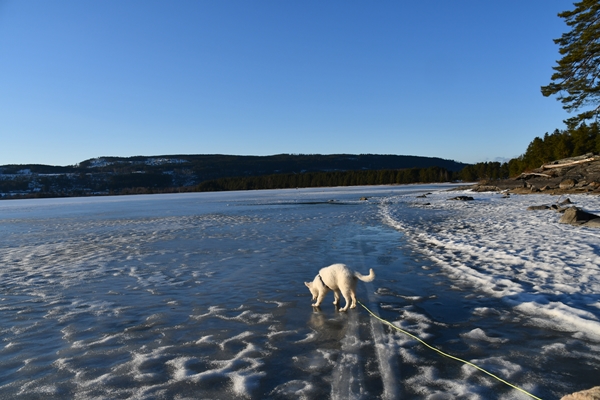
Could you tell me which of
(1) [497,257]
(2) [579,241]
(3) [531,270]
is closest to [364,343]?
(3) [531,270]

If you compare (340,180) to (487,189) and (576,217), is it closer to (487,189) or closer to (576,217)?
(487,189)

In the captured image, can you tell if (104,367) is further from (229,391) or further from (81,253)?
(81,253)

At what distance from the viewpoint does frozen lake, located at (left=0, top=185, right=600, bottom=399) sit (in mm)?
4625

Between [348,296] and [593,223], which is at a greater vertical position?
[593,223]

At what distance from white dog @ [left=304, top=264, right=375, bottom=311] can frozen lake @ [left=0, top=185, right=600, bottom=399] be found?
0.30 meters

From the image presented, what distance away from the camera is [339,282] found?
274 inches

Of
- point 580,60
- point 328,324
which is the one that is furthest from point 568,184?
point 328,324

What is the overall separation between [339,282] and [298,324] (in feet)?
3.47

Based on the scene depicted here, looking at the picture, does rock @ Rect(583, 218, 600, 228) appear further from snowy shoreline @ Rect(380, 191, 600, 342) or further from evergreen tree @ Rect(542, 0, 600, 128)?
evergreen tree @ Rect(542, 0, 600, 128)

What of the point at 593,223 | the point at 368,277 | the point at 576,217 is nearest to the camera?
the point at 368,277

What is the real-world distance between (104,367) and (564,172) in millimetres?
45568

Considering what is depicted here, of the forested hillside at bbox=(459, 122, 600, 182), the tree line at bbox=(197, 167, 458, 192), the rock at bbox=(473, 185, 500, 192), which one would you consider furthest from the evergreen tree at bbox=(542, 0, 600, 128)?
the tree line at bbox=(197, 167, 458, 192)

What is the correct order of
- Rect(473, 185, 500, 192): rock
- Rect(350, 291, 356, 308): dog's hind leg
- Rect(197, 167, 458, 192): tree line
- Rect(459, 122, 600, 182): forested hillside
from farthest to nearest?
Rect(197, 167, 458, 192): tree line < Rect(473, 185, 500, 192): rock < Rect(459, 122, 600, 182): forested hillside < Rect(350, 291, 356, 308): dog's hind leg

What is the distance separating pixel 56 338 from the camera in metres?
6.37
